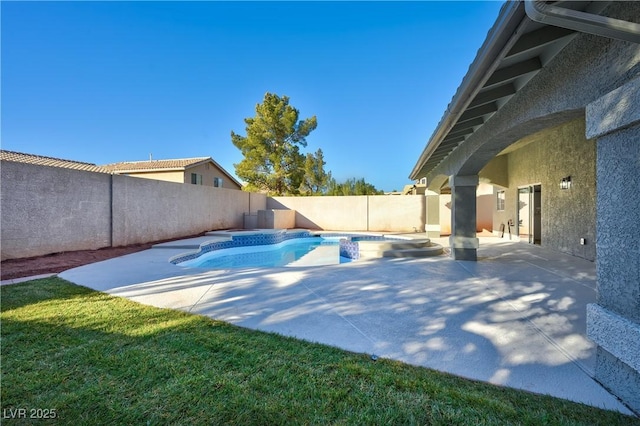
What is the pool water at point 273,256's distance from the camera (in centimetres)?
1123

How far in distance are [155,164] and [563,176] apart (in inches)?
1004

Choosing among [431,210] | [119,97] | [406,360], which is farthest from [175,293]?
[119,97]

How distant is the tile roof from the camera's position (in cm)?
2230

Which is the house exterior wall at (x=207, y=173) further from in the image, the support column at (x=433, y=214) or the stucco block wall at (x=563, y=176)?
the stucco block wall at (x=563, y=176)

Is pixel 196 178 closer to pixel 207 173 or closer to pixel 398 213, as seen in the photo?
pixel 207 173

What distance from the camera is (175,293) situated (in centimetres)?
552

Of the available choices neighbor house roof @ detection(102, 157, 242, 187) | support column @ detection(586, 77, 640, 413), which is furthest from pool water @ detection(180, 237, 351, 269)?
neighbor house roof @ detection(102, 157, 242, 187)

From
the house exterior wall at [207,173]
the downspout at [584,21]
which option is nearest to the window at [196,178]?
the house exterior wall at [207,173]

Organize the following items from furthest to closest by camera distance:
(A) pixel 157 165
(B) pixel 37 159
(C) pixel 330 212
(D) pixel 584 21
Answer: (A) pixel 157 165 → (C) pixel 330 212 → (B) pixel 37 159 → (D) pixel 584 21

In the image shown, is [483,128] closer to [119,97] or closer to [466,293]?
[466,293]

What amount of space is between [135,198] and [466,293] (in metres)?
12.8

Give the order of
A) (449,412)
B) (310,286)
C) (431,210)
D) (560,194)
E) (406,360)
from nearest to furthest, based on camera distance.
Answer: (449,412) < (406,360) < (310,286) < (560,194) < (431,210)

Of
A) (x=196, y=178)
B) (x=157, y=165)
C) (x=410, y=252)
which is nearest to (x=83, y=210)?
(x=410, y=252)

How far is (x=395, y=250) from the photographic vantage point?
9992 millimetres
